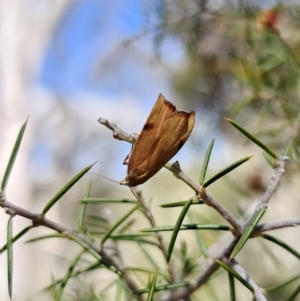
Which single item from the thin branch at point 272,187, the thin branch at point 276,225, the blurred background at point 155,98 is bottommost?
the thin branch at point 276,225

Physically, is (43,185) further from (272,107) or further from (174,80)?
(272,107)

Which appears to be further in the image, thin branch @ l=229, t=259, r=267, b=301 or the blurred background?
the blurred background

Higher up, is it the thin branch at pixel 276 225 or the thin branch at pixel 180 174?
the thin branch at pixel 180 174

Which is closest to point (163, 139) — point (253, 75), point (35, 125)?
point (253, 75)

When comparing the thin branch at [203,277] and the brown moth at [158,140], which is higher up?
the brown moth at [158,140]

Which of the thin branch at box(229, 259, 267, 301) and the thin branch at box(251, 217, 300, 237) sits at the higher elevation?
the thin branch at box(251, 217, 300, 237)

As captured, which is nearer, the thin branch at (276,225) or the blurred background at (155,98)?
the thin branch at (276,225)

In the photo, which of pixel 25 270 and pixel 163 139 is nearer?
pixel 163 139

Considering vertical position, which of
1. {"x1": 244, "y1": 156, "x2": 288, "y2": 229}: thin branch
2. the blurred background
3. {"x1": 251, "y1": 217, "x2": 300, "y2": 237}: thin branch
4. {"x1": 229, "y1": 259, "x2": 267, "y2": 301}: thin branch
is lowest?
{"x1": 229, "y1": 259, "x2": 267, "y2": 301}: thin branch
